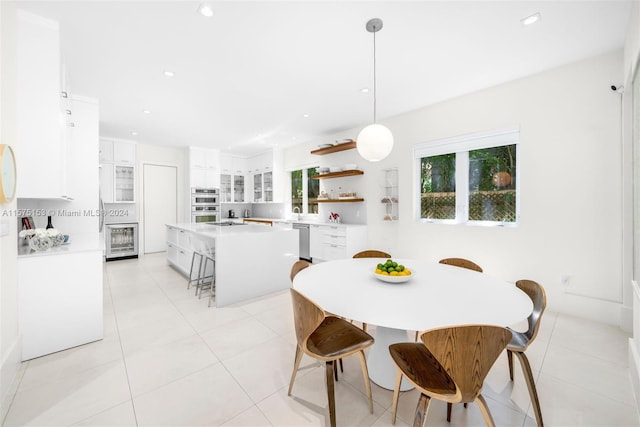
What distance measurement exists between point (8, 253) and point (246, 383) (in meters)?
1.89

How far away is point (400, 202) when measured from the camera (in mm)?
4551

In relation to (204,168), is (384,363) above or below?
below

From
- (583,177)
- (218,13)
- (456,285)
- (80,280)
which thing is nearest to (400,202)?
(583,177)

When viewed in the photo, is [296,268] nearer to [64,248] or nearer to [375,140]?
[375,140]

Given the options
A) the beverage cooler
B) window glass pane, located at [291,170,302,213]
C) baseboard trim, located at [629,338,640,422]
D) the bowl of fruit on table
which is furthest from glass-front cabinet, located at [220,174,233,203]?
baseboard trim, located at [629,338,640,422]

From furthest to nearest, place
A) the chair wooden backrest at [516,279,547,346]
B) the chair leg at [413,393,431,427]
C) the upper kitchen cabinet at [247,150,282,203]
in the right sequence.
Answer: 1. the upper kitchen cabinet at [247,150,282,203]
2. the chair wooden backrest at [516,279,547,346]
3. the chair leg at [413,393,431,427]

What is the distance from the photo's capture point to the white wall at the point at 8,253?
1754 millimetres

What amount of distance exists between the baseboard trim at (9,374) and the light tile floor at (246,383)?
39mm

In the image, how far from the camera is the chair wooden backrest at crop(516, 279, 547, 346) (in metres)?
1.53

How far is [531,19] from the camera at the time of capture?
2227 millimetres

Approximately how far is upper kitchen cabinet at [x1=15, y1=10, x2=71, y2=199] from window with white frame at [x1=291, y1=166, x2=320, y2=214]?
14.7 ft

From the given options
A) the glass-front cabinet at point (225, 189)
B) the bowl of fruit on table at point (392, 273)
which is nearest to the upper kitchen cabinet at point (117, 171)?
the glass-front cabinet at point (225, 189)

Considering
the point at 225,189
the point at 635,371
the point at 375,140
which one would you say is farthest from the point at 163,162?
the point at 635,371

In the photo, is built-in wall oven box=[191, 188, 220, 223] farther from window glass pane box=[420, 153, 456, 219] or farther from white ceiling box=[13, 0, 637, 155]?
window glass pane box=[420, 153, 456, 219]
